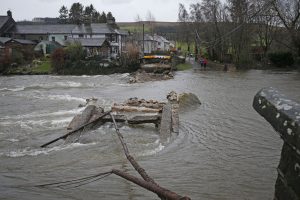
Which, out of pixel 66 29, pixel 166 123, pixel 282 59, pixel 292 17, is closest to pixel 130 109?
pixel 166 123

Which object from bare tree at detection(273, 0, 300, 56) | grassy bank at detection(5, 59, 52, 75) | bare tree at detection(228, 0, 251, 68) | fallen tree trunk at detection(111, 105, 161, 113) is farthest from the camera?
bare tree at detection(228, 0, 251, 68)

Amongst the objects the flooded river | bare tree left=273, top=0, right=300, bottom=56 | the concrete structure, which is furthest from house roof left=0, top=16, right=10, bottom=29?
the concrete structure

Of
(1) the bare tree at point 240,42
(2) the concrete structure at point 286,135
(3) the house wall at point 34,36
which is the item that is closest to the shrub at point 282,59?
(1) the bare tree at point 240,42

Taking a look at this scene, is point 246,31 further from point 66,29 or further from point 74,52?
point 66,29

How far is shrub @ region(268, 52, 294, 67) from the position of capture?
43156mm

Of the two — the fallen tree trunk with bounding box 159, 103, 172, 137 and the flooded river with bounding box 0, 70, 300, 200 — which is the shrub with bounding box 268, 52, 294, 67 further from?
the fallen tree trunk with bounding box 159, 103, 172, 137

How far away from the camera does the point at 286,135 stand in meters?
1.89

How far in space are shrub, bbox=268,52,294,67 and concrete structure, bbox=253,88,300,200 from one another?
44.6 m

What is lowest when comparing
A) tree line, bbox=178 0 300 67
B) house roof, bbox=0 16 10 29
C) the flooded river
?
the flooded river

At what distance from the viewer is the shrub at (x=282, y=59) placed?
43156mm

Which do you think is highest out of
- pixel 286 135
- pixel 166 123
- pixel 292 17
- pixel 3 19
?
pixel 3 19

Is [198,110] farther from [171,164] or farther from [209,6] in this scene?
[209,6]

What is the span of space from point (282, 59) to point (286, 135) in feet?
148

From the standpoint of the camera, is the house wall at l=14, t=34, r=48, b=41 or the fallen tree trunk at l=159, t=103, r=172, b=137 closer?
the fallen tree trunk at l=159, t=103, r=172, b=137
